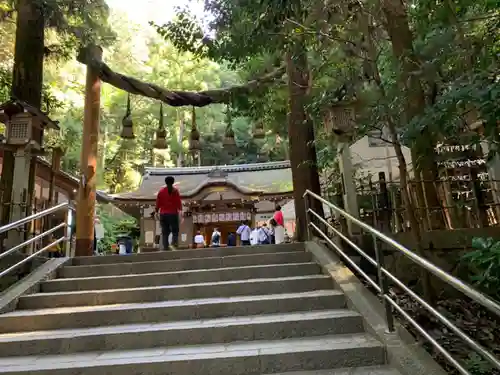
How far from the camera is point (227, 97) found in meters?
9.02

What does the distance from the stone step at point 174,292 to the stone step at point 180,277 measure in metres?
0.32

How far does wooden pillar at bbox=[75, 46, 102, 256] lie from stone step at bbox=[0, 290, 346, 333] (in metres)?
3.76

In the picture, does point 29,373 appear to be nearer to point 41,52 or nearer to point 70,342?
point 70,342

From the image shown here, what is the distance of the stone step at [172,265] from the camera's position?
529 cm

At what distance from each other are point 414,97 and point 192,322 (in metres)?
3.69

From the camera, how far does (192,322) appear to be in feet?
12.7

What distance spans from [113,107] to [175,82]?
4027 millimetres


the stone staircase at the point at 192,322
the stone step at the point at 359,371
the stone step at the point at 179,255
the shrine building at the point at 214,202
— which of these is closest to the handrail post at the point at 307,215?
the stone step at the point at 179,255

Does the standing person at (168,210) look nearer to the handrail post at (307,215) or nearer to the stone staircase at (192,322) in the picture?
the stone staircase at (192,322)

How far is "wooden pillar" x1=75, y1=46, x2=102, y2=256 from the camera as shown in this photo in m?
7.74

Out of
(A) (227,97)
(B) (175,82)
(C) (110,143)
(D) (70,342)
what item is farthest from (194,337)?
(C) (110,143)

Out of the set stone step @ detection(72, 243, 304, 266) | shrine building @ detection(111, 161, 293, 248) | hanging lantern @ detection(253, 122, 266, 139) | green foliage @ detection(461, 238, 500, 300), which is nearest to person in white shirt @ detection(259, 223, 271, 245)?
hanging lantern @ detection(253, 122, 266, 139)

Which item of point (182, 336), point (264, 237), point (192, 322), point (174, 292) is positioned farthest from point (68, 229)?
point (264, 237)

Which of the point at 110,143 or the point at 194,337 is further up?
the point at 110,143
